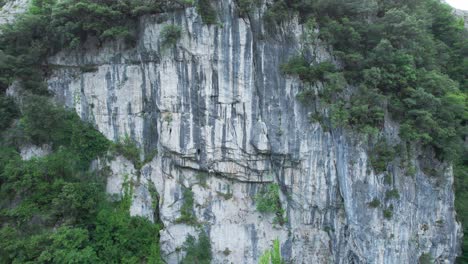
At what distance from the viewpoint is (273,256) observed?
43.1ft

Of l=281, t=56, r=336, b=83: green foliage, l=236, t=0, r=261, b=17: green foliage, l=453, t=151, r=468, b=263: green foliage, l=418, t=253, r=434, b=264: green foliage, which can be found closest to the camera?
l=236, t=0, r=261, b=17: green foliage

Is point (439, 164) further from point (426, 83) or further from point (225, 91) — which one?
point (225, 91)

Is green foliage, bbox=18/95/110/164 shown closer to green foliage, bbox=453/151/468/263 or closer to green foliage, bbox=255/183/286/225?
green foliage, bbox=255/183/286/225

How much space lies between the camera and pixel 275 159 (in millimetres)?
13164

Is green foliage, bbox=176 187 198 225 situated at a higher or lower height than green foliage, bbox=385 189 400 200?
lower

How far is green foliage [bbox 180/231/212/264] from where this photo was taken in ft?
42.7

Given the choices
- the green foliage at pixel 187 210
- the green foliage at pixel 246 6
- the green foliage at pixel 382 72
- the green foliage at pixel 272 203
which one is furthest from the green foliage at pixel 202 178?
the green foliage at pixel 246 6

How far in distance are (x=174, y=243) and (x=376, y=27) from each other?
1200 centimetres

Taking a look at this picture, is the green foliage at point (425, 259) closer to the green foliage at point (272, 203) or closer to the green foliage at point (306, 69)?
the green foliage at point (272, 203)

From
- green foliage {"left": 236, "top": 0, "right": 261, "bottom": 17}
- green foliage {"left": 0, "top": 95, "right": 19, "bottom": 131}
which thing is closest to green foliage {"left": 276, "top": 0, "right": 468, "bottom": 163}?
green foliage {"left": 236, "top": 0, "right": 261, "bottom": 17}

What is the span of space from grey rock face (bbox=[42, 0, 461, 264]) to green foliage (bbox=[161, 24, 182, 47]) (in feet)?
0.89

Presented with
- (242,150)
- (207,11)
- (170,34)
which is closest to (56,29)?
(170,34)

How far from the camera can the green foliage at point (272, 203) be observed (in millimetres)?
13211

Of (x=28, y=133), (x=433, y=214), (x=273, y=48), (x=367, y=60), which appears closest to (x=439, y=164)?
(x=433, y=214)
